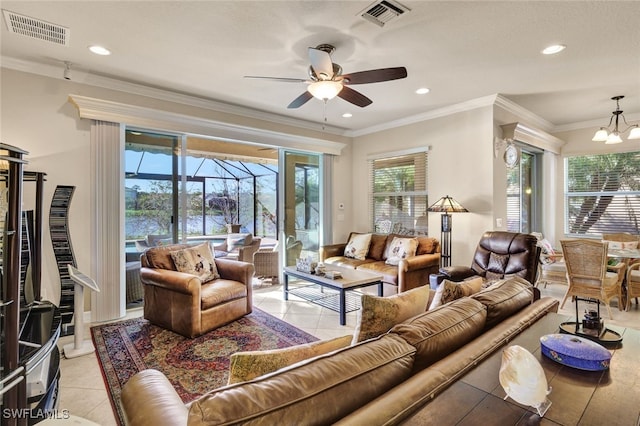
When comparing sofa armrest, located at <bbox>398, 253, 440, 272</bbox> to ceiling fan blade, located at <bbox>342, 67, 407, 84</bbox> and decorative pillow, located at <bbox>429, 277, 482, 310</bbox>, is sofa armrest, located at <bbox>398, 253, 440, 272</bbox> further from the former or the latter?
ceiling fan blade, located at <bbox>342, 67, 407, 84</bbox>

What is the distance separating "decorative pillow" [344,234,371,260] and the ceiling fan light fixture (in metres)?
2.83

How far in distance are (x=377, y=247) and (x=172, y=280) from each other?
3.06 meters

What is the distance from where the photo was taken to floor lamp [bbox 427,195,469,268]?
13.7 ft

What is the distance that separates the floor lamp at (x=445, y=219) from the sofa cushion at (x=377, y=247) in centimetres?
86

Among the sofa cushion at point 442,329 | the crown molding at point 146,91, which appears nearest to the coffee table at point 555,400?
the sofa cushion at point 442,329

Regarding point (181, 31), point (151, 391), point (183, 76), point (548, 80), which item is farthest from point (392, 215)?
point (151, 391)

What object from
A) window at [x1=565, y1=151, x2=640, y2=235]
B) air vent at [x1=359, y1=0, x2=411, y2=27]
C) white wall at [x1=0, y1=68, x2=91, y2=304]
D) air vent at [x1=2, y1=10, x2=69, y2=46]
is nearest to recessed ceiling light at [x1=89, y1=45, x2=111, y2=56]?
air vent at [x1=2, y1=10, x2=69, y2=46]

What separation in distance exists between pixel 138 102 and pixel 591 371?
4486mm

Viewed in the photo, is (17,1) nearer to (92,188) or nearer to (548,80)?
(92,188)

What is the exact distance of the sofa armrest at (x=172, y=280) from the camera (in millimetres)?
2975

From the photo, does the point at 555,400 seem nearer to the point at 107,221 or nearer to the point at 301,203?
the point at 107,221

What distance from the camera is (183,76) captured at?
3.50 m

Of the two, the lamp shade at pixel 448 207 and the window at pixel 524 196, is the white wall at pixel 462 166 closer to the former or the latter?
the lamp shade at pixel 448 207

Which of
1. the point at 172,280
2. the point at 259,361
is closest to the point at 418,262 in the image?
the point at 172,280
